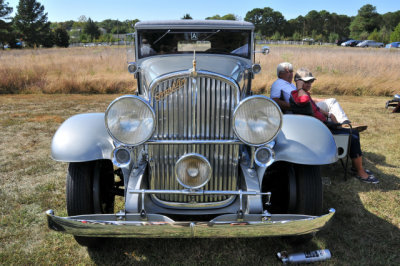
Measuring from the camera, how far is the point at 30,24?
47.7m

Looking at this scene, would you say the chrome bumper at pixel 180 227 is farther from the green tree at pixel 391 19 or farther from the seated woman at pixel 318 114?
the green tree at pixel 391 19

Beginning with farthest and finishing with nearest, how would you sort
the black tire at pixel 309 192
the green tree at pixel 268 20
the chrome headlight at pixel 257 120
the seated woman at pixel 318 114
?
the green tree at pixel 268 20
the seated woman at pixel 318 114
the black tire at pixel 309 192
the chrome headlight at pixel 257 120

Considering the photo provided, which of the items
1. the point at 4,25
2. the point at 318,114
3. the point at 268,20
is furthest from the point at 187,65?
the point at 268,20

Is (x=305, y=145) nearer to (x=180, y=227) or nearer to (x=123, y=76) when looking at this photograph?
(x=180, y=227)

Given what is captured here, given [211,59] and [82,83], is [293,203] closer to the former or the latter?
[211,59]

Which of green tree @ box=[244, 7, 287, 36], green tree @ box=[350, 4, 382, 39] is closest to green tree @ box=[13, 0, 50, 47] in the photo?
green tree @ box=[244, 7, 287, 36]

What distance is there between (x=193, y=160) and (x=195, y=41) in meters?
1.58

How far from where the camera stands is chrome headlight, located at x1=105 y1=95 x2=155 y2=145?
2045 mm

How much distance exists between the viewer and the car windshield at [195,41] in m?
3.21

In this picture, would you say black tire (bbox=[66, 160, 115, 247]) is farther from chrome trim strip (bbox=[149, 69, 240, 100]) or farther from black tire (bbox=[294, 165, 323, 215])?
black tire (bbox=[294, 165, 323, 215])

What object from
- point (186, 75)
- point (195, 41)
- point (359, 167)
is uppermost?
point (195, 41)

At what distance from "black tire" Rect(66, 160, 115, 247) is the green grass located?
35cm

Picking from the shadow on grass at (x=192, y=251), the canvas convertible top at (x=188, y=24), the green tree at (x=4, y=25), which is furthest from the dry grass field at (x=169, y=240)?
the green tree at (x=4, y=25)

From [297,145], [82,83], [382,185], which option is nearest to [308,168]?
[297,145]
